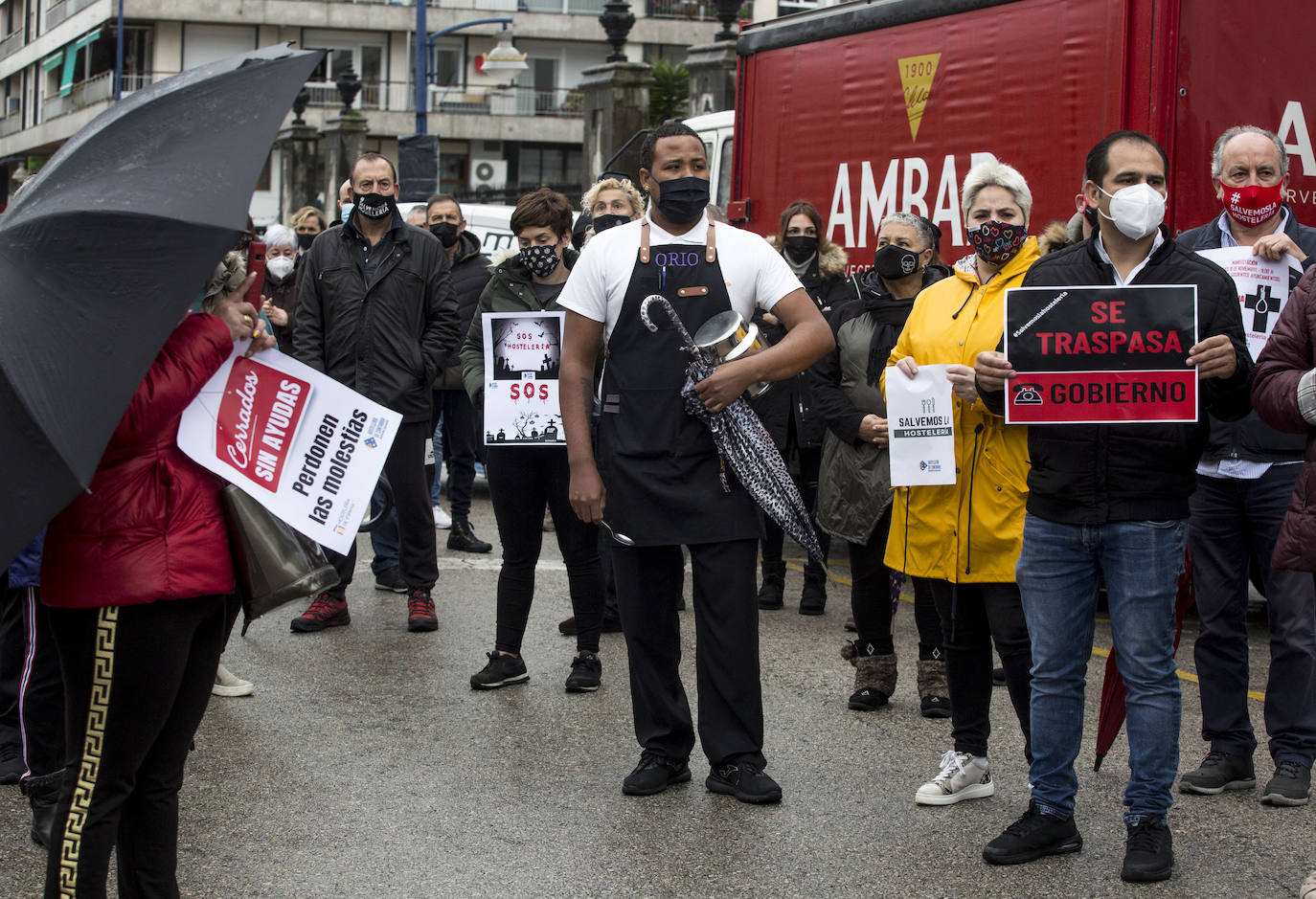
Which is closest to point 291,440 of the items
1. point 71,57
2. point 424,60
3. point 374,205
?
point 374,205

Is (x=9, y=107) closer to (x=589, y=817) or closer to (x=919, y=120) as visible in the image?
(x=919, y=120)

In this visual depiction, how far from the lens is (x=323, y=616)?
774 cm

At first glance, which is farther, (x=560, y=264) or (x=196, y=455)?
(x=560, y=264)

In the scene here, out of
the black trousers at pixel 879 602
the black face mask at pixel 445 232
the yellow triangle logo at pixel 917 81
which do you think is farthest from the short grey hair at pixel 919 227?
the black face mask at pixel 445 232

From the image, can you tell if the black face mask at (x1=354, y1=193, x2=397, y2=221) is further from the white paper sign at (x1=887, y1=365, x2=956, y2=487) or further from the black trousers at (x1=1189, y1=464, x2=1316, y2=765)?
the black trousers at (x1=1189, y1=464, x2=1316, y2=765)

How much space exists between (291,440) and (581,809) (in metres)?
1.87

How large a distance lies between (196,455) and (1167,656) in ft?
8.81

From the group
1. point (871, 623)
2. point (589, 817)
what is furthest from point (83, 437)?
point (871, 623)

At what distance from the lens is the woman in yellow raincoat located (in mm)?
4957

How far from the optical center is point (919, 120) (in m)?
10.0

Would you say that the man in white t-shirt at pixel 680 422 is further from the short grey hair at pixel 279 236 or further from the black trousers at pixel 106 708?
the short grey hair at pixel 279 236

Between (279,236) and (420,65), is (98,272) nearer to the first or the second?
(279,236)

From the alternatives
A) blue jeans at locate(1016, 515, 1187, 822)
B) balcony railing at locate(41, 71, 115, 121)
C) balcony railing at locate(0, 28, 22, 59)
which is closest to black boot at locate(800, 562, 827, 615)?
blue jeans at locate(1016, 515, 1187, 822)

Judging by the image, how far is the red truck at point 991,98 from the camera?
8.12m
